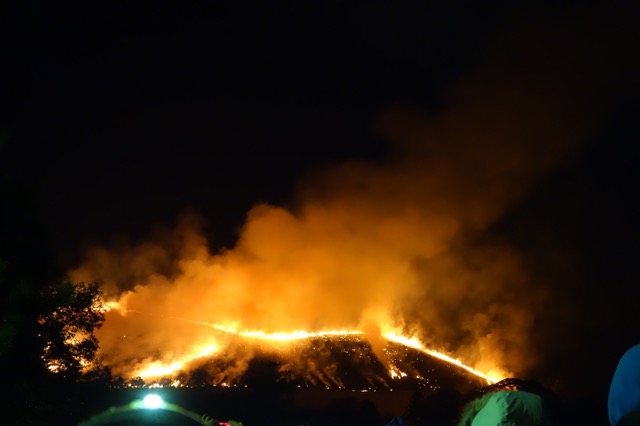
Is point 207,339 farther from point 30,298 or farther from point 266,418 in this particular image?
point 30,298

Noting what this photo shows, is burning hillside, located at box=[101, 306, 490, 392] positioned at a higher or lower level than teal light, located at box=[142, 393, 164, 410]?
higher

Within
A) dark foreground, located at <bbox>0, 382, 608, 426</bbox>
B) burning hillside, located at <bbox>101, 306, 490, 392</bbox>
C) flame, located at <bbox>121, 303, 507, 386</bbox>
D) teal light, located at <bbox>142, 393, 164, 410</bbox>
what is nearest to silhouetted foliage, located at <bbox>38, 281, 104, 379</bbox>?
dark foreground, located at <bbox>0, 382, 608, 426</bbox>

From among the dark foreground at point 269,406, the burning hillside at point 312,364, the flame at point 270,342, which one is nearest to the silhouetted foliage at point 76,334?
the dark foreground at point 269,406

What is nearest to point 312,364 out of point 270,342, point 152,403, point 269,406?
point 270,342

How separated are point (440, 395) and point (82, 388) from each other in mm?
10518

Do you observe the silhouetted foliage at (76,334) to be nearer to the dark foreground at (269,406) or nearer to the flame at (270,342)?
→ the dark foreground at (269,406)

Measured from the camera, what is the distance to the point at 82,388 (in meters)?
16.0

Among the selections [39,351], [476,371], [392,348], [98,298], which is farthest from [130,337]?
[39,351]

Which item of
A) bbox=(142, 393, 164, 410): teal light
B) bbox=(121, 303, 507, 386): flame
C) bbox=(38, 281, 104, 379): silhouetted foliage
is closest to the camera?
bbox=(142, 393, 164, 410): teal light

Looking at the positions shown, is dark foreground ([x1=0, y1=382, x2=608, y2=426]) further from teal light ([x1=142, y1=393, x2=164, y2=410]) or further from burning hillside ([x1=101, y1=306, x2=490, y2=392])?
burning hillside ([x1=101, y1=306, x2=490, y2=392])

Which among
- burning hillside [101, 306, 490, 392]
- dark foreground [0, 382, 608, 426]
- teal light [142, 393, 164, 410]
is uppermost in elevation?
burning hillside [101, 306, 490, 392]

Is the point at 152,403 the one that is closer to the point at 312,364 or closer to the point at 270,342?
the point at 312,364

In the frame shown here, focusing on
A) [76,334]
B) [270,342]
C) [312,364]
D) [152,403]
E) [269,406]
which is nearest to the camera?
[152,403]

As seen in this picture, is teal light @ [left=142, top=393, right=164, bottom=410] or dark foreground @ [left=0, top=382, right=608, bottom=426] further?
dark foreground @ [left=0, top=382, right=608, bottom=426]
